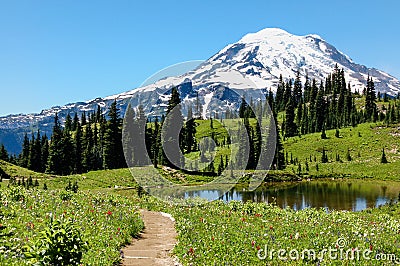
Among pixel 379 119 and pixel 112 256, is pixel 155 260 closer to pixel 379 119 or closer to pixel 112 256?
pixel 112 256

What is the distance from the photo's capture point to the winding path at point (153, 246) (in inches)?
517

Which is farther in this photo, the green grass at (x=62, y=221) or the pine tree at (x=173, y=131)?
the pine tree at (x=173, y=131)

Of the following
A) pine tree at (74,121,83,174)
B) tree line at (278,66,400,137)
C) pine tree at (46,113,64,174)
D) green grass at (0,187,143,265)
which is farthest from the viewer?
tree line at (278,66,400,137)

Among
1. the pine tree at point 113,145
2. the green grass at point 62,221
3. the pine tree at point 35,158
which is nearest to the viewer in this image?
the green grass at point 62,221

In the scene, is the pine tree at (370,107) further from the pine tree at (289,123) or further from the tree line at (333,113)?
the pine tree at (289,123)

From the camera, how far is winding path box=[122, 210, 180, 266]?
517 inches

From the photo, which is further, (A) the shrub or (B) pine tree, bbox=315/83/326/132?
(B) pine tree, bbox=315/83/326/132

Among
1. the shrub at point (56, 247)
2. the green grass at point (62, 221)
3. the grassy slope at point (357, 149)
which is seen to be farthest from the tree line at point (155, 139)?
the shrub at point (56, 247)

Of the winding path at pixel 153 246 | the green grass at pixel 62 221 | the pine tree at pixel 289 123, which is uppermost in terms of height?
the pine tree at pixel 289 123

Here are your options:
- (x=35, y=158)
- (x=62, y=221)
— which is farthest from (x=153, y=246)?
(x=35, y=158)

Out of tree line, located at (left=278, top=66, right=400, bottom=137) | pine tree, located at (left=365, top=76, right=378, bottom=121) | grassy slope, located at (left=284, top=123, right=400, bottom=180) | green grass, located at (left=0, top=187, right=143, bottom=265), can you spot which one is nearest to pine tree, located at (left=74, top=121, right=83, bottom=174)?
grassy slope, located at (left=284, top=123, right=400, bottom=180)

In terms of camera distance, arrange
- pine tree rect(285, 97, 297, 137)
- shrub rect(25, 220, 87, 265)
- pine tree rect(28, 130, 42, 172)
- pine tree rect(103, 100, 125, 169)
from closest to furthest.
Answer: shrub rect(25, 220, 87, 265), pine tree rect(103, 100, 125, 169), pine tree rect(28, 130, 42, 172), pine tree rect(285, 97, 297, 137)

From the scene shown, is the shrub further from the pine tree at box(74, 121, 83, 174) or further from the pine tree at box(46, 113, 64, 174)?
the pine tree at box(74, 121, 83, 174)

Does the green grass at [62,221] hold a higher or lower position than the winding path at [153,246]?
higher
